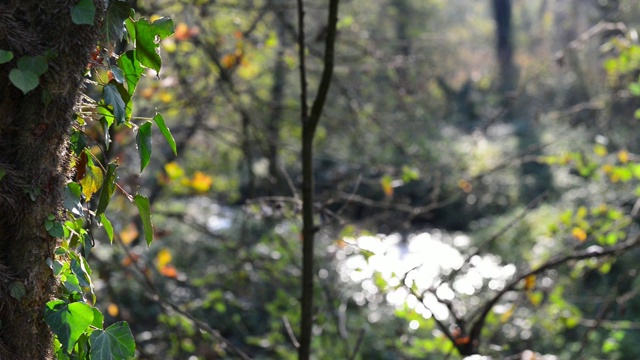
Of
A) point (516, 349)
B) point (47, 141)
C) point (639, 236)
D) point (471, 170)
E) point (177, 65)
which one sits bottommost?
point (47, 141)

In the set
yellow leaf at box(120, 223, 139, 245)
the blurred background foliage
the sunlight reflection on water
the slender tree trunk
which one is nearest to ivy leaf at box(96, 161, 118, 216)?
the blurred background foliage

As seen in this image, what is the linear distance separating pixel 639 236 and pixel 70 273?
78.1 inches

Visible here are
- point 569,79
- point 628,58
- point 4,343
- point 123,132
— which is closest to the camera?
point 4,343

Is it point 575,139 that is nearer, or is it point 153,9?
point 153,9

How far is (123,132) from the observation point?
489cm

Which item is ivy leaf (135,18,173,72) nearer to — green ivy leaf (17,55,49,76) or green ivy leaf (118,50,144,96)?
green ivy leaf (118,50,144,96)

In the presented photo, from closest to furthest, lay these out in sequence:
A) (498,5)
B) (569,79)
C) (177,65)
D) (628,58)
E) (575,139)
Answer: (628,58), (177,65), (575,139), (569,79), (498,5)

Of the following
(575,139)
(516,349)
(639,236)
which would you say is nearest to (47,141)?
(639,236)

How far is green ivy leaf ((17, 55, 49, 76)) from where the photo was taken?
0.99 metres

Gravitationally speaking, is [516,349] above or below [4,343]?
above

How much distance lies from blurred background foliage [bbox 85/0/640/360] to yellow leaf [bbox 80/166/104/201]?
37.8 inches

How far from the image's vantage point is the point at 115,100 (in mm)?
1118

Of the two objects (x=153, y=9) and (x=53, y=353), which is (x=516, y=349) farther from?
(x=53, y=353)

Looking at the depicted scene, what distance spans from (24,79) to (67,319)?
33cm
